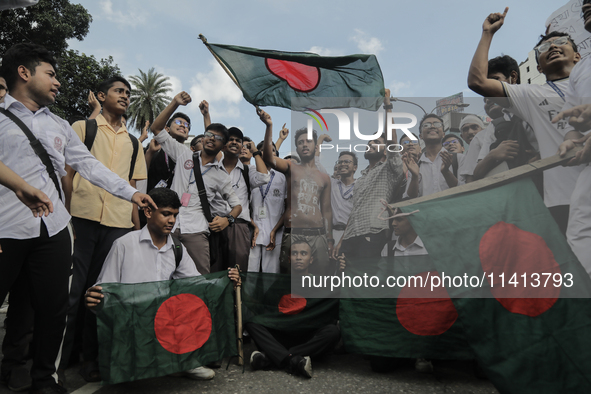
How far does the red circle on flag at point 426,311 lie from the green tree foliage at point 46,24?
19.6 metres

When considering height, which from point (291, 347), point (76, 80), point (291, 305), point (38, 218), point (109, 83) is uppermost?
point (76, 80)

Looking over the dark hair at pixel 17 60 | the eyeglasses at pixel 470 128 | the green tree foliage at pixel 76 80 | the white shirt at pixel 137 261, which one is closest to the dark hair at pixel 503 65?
the eyeglasses at pixel 470 128

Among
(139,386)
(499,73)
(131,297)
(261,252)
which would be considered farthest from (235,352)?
(499,73)

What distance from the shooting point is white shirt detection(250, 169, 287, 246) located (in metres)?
4.84

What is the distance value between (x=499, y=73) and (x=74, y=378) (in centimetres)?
450

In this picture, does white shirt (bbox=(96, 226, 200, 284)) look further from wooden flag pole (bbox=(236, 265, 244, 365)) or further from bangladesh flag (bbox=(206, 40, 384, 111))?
bangladesh flag (bbox=(206, 40, 384, 111))

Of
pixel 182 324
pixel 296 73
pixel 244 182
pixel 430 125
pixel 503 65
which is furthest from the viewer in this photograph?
pixel 244 182

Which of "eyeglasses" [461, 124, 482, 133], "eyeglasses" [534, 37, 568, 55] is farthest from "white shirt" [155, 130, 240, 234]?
"eyeglasses" [534, 37, 568, 55]

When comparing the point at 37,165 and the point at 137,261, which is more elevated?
the point at 37,165

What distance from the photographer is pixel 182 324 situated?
3137mm

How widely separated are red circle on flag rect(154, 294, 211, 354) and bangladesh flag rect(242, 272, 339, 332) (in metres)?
0.59

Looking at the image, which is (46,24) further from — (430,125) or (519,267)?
(519,267)

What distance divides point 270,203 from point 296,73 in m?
1.59

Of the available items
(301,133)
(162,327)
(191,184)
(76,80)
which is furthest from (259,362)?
(76,80)
